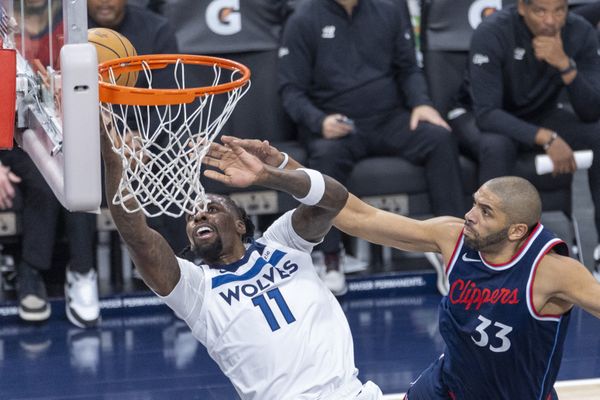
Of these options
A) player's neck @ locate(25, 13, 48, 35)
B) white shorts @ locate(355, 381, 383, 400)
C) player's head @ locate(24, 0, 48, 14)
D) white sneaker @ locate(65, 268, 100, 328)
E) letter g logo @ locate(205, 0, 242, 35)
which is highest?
player's head @ locate(24, 0, 48, 14)

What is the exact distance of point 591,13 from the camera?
8.27 m

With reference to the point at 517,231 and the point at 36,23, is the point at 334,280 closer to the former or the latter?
the point at 517,231

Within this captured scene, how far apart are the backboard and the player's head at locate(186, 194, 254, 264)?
91 cm

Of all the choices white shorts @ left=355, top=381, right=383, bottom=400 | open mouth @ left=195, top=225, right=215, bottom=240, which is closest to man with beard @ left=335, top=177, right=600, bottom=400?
white shorts @ left=355, top=381, right=383, bottom=400

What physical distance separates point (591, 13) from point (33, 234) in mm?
4045

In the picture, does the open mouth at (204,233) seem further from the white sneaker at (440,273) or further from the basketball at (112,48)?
the white sneaker at (440,273)

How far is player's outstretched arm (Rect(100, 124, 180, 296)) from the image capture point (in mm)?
3926

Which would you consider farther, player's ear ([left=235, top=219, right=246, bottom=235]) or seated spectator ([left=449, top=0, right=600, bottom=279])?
seated spectator ([left=449, top=0, right=600, bottom=279])

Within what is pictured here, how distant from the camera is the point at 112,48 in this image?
4.43 meters

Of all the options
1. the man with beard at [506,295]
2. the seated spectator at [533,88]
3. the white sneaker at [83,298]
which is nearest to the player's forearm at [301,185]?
the man with beard at [506,295]

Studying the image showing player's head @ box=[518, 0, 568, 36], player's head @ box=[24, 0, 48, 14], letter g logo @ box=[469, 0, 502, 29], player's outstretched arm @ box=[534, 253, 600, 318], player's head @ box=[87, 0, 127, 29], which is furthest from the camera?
letter g logo @ box=[469, 0, 502, 29]

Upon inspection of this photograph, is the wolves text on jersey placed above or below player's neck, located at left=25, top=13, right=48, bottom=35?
below

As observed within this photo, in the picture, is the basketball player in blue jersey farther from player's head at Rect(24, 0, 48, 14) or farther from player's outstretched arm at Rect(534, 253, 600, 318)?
player's head at Rect(24, 0, 48, 14)

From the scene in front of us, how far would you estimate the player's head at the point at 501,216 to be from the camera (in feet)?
15.5
